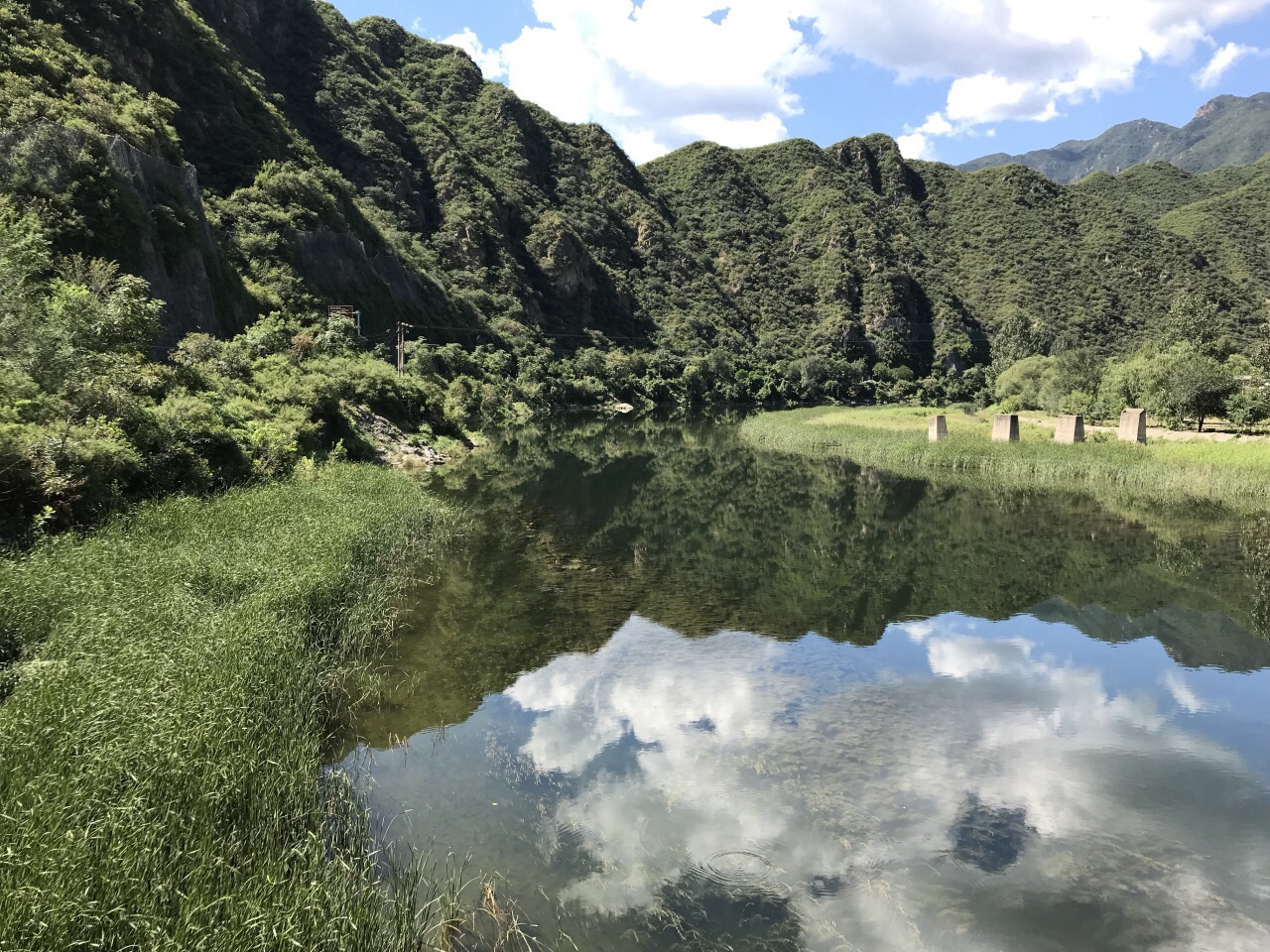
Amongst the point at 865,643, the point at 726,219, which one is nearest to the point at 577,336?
the point at 726,219

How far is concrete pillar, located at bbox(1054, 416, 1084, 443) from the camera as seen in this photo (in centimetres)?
4100

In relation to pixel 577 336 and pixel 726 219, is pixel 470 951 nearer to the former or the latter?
pixel 577 336

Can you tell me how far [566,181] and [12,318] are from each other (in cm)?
13825

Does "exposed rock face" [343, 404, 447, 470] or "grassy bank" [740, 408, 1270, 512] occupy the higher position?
"exposed rock face" [343, 404, 447, 470]

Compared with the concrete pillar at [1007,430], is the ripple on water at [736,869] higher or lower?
lower

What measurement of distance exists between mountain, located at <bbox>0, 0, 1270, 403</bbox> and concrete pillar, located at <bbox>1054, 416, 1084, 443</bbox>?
50152 mm

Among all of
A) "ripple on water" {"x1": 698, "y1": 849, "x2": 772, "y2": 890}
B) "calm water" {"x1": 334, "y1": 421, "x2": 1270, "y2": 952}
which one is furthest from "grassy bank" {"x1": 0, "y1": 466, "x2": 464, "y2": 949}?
"ripple on water" {"x1": 698, "y1": 849, "x2": 772, "y2": 890}

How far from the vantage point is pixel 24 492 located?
13805mm

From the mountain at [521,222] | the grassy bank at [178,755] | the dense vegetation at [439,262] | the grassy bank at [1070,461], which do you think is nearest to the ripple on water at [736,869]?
the grassy bank at [178,755]

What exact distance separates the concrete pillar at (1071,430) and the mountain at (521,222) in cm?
5015

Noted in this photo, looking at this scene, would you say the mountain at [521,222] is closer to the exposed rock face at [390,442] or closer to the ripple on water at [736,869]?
the exposed rock face at [390,442]

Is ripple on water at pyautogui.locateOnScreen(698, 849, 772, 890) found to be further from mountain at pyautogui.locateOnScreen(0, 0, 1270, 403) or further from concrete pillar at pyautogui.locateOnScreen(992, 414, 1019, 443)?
concrete pillar at pyautogui.locateOnScreen(992, 414, 1019, 443)

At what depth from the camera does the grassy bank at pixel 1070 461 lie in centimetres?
3047

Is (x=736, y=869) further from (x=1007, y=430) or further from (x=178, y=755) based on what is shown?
(x=1007, y=430)
